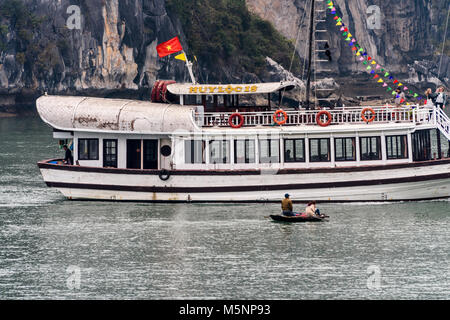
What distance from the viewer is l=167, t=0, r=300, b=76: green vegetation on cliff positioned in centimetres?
9431

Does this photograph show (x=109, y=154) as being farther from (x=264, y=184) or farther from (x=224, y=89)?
(x=264, y=184)

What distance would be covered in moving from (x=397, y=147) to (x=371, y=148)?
1.01 m

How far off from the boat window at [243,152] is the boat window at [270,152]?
42cm

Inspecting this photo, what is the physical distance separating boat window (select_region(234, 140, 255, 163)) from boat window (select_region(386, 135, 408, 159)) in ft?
17.5

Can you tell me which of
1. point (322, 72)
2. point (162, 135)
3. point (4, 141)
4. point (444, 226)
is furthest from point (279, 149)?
point (322, 72)

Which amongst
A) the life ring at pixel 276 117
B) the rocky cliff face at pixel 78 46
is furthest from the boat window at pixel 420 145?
the rocky cliff face at pixel 78 46

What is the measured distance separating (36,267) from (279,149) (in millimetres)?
11459

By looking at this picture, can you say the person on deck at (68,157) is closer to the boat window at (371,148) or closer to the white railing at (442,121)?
the boat window at (371,148)

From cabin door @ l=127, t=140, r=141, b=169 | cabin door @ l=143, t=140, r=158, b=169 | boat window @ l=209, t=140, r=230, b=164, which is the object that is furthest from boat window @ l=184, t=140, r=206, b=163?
cabin door @ l=127, t=140, r=141, b=169

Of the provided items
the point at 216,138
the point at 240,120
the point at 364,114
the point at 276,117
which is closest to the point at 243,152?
the point at 216,138

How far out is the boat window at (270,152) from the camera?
3158 cm

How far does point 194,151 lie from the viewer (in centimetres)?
3189

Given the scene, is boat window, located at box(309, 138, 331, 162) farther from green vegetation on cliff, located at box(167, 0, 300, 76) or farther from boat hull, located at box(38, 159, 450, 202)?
green vegetation on cliff, located at box(167, 0, 300, 76)

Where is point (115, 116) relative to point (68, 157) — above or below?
above
